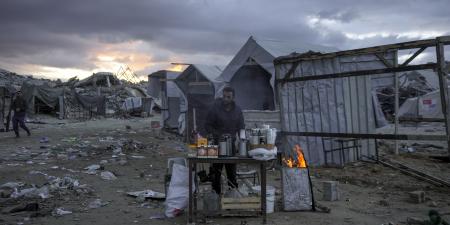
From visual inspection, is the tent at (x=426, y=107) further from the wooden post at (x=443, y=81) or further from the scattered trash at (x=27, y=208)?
the scattered trash at (x=27, y=208)

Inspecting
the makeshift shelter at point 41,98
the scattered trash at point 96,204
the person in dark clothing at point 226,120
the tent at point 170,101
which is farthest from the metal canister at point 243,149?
the makeshift shelter at point 41,98

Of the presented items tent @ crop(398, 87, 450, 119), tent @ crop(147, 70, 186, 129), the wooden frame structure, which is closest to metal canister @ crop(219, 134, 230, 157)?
the wooden frame structure

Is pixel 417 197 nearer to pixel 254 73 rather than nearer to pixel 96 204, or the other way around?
pixel 96 204

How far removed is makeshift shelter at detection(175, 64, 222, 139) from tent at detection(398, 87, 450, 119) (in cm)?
974

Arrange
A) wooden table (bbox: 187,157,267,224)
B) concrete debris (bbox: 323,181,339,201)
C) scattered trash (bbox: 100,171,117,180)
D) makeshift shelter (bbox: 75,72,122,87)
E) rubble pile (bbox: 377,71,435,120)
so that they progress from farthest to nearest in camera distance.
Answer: makeshift shelter (bbox: 75,72,122,87)
rubble pile (bbox: 377,71,435,120)
scattered trash (bbox: 100,171,117,180)
concrete debris (bbox: 323,181,339,201)
wooden table (bbox: 187,157,267,224)

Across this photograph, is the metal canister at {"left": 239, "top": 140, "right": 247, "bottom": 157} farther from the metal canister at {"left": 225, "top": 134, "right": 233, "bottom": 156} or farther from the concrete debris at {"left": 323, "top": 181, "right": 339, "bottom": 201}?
the concrete debris at {"left": 323, "top": 181, "right": 339, "bottom": 201}

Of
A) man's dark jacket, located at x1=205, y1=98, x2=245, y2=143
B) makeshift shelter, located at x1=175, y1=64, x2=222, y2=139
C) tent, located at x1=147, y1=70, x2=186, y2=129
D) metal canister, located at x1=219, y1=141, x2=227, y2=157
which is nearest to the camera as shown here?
metal canister, located at x1=219, y1=141, x2=227, y2=157

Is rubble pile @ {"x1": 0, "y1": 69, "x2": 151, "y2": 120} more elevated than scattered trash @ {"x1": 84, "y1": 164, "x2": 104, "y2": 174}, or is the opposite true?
rubble pile @ {"x1": 0, "y1": 69, "x2": 151, "y2": 120}

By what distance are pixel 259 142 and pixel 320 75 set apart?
4161 millimetres

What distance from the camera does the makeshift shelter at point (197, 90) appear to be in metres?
15.4

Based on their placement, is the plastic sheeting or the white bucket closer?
the white bucket

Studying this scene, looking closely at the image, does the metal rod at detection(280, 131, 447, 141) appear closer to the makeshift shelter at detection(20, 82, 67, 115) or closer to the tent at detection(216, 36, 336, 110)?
the tent at detection(216, 36, 336, 110)

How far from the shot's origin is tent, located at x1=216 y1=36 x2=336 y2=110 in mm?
12844

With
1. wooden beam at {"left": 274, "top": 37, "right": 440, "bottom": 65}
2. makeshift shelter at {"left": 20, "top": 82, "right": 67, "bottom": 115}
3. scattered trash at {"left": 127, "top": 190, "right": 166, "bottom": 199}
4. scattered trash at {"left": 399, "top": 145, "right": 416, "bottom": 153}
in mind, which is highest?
makeshift shelter at {"left": 20, "top": 82, "right": 67, "bottom": 115}
